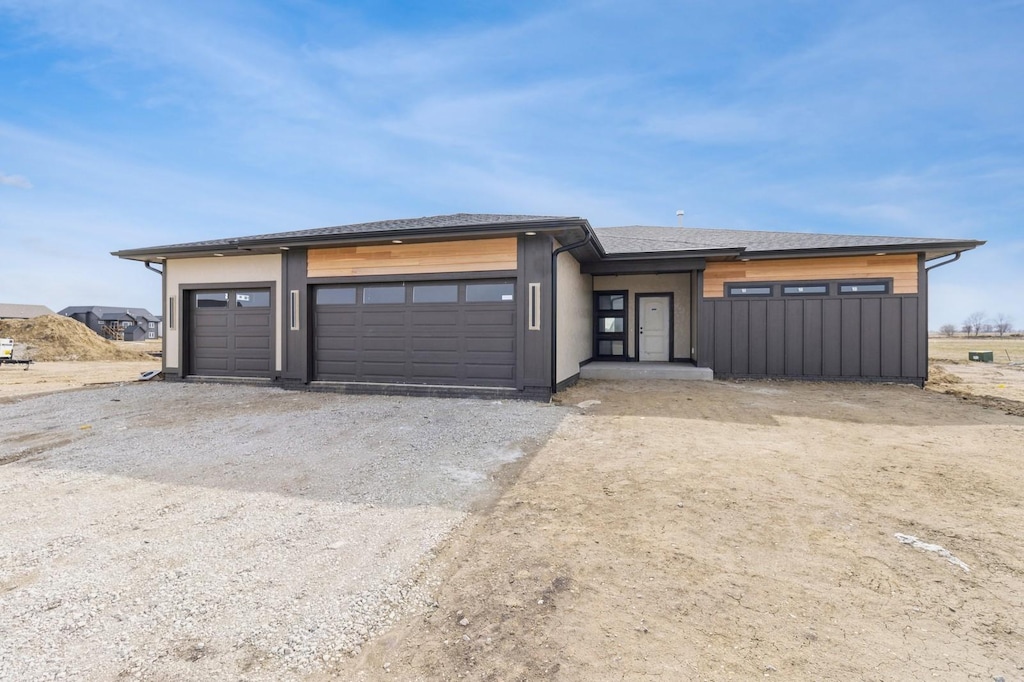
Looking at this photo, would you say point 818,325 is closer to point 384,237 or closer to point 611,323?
point 611,323

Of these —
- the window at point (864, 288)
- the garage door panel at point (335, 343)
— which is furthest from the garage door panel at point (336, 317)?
the window at point (864, 288)

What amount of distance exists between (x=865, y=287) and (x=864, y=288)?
3 cm

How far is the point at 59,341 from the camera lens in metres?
20.1

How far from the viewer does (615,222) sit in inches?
765

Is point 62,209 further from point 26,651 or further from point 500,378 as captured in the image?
point 26,651

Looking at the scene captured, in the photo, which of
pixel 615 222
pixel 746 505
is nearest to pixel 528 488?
pixel 746 505

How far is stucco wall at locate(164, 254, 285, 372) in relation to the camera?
9.23 metres

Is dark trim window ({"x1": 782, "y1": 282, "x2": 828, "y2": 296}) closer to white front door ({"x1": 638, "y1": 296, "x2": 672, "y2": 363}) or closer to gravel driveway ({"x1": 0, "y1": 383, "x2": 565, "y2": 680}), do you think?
white front door ({"x1": 638, "y1": 296, "x2": 672, "y2": 363})

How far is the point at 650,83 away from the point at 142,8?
460 inches

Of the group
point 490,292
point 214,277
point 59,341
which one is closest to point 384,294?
point 490,292

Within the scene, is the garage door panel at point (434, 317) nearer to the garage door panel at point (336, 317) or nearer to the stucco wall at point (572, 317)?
the garage door panel at point (336, 317)

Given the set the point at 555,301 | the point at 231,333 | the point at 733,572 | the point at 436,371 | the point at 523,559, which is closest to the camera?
the point at 733,572

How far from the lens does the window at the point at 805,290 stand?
394 inches

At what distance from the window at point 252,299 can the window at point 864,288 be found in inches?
504
